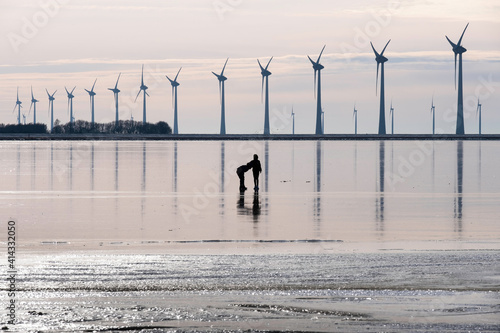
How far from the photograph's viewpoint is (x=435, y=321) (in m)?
11.2

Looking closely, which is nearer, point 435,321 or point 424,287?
point 435,321

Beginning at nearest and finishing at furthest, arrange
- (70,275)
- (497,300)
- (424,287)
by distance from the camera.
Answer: (497,300), (424,287), (70,275)

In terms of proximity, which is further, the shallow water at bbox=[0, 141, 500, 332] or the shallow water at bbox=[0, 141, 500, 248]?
the shallow water at bbox=[0, 141, 500, 248]

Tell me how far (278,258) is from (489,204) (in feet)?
59.8

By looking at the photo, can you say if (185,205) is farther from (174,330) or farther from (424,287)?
(174,330)

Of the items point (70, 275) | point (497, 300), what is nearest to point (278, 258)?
point (70, 275)

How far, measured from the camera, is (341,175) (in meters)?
55.9

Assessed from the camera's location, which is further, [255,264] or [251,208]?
[251,208]

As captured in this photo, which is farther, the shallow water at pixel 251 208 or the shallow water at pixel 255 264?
the shallow water at pixel 251 208

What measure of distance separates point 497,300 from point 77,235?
478 inches

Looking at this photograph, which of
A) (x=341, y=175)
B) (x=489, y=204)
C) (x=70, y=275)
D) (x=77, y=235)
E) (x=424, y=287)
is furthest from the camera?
(x=341, y=175)

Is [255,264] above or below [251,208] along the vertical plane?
below

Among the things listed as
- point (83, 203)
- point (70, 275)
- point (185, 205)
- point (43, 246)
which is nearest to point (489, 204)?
point (185, 205)

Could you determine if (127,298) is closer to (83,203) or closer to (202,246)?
(202,246)
